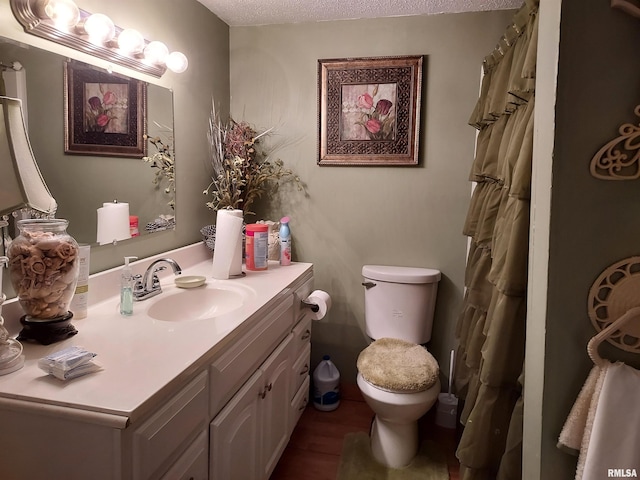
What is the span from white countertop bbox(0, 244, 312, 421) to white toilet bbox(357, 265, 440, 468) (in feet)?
2.12

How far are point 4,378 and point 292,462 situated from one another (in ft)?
4.68

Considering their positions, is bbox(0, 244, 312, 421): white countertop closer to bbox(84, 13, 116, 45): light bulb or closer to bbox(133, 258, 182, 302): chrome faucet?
bbox(133, 258, 182, 302): chrome faucet

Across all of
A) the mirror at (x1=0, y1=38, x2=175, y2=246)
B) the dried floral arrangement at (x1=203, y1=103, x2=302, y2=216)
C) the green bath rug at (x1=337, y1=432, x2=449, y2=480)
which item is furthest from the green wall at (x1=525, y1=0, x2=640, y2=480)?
the dried floral arrangement at (x1=203, y1=103, x2=302, y2=216)

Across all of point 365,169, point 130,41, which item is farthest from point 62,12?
point 365,169

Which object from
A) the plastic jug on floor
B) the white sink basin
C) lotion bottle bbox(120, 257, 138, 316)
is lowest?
the plastic jug on floor

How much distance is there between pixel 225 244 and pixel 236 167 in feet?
1.72

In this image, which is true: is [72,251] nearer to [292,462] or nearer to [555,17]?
[555,17]

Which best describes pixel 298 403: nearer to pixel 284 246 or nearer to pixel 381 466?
pixel 381 466

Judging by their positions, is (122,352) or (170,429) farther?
(122,352)

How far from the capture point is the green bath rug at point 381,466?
195 centimetres

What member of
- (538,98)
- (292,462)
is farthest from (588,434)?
(292,462)

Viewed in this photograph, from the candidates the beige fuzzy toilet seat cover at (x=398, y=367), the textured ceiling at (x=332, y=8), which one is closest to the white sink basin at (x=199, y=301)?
the beige fuzzy toilet seat cover at (x=398, y=367)

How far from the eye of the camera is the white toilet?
1.88 meters

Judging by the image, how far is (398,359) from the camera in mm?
2006
